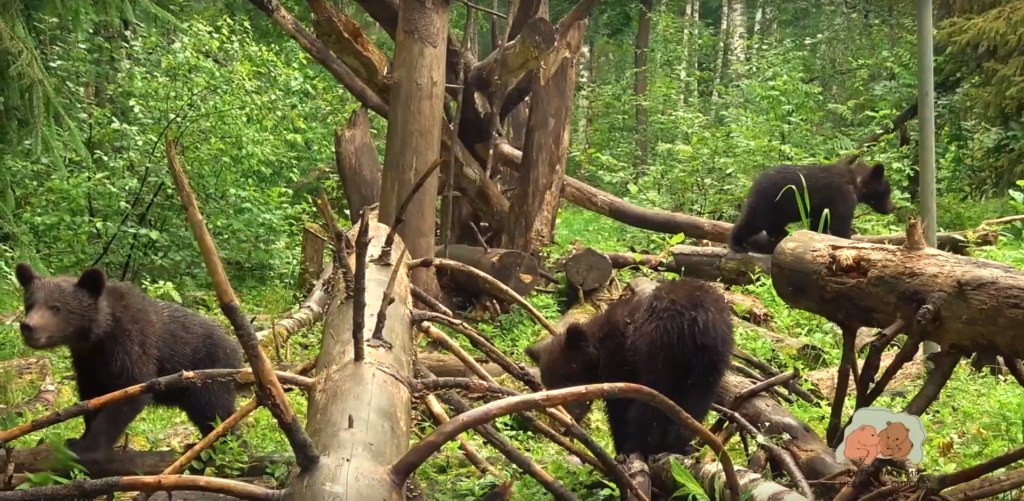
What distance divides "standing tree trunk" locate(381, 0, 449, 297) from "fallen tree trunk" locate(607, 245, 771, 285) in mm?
2624

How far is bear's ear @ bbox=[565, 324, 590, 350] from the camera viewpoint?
4.41 meters

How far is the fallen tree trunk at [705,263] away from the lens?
848cm

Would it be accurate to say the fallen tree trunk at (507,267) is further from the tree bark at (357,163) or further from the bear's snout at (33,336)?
the bear's snout at (33,336)

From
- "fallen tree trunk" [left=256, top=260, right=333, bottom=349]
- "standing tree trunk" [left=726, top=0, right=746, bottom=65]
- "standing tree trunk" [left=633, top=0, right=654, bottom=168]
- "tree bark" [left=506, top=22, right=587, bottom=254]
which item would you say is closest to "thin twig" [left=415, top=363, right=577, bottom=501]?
"fallen tree trunk" [left=256, top=260, right=333, bottom=349]

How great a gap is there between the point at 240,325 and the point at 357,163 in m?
5.70

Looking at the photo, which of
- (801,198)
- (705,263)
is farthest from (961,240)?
(705,263)

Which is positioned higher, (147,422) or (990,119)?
(990,119)

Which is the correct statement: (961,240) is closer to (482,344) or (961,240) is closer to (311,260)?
(482,344)

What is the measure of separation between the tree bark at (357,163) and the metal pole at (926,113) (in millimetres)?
4485

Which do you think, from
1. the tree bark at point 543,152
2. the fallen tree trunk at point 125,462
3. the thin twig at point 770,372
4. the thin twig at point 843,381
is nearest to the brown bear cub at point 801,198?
the tree bark at point 543,152

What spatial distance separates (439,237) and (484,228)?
1.60 ft

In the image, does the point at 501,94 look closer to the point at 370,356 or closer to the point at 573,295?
the point at 573,295

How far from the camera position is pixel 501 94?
808cm

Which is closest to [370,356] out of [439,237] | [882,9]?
[439,237]
